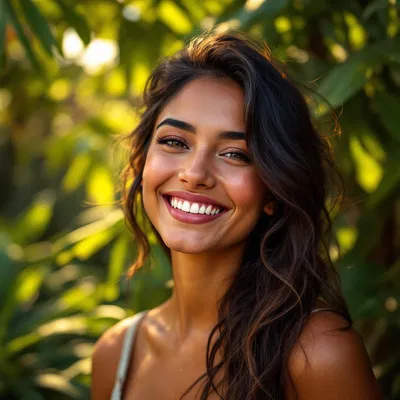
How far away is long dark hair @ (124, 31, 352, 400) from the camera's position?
1.57 metres

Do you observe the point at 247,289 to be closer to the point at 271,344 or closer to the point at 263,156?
the point at 271,344

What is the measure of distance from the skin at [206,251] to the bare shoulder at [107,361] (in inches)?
4.1

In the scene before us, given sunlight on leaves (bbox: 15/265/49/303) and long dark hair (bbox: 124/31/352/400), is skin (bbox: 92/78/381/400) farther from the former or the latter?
sunlight on leaves (bbox: 15/265/49/303)

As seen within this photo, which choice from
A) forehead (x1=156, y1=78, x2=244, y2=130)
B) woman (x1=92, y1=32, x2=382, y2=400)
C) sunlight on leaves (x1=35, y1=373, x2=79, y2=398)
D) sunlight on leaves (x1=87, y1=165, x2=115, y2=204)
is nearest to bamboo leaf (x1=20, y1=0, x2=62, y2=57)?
woman (x1=92, y1=32, x2=382, y2=400)

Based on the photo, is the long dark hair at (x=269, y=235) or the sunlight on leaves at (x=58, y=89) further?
the sunlight on leaves at (x=58, y=89)

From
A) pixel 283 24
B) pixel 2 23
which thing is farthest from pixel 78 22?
pixel 283 24

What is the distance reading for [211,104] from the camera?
5.32ft

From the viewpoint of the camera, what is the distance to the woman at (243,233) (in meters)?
1.54

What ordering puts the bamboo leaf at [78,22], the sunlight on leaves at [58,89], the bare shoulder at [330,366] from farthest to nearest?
the sunlight on leaves at [58,89]
the bamboo leaf at [78,22]
the bare shoulder at [330,366]

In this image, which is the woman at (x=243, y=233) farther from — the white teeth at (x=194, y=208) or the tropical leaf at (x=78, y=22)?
the tropical leaf at (x=78, y=22)

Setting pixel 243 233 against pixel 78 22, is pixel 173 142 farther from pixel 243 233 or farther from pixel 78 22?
→ pixel 78 22

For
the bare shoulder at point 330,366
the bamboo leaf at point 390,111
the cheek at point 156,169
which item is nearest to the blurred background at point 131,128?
the bamboo leaf at point 390,111

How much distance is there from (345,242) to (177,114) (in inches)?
46.0

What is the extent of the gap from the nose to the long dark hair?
103mm
